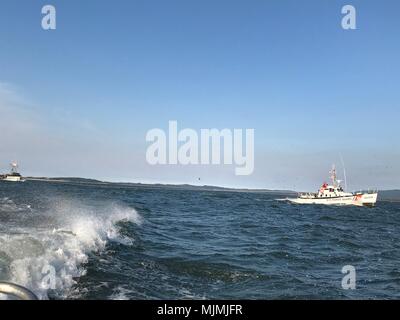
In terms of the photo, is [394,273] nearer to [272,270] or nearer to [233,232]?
[272,270]

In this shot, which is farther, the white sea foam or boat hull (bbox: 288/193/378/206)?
boat hull (bbox: 288/193/378/206)

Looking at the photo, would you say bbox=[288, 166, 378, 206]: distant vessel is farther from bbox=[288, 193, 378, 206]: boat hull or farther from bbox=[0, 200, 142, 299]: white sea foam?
bbox=[0, 200, 142, 299]: white sea foam

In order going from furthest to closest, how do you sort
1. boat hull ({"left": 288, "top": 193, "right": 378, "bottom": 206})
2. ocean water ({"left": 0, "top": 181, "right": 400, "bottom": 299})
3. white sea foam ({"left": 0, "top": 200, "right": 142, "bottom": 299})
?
boat hull ({"left": 288, "top": 193, "right": 378, "bottom": 206})
ocean water ({"left": 0, "top": 181, "right": 400, "bottom": 299})
white sea foam ({"left": 0, "top": 200, "right": 142, "bottom": 299})

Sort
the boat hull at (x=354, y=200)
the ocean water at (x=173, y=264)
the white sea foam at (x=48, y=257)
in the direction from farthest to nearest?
1. the boat hull at (x=354, y=200)
2. the ocean water at (x=173, y=264)
3. the white sea foam at (x=48, y=257)

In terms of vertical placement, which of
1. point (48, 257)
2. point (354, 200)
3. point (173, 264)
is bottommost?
point (354, 200)

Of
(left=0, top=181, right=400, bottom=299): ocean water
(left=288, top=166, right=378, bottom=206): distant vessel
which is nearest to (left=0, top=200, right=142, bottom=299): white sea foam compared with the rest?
(left=0, top=181, right=400, bottom=299): ocean water

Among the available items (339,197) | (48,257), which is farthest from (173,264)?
(339,197)

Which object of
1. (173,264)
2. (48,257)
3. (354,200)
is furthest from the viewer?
(354,200)

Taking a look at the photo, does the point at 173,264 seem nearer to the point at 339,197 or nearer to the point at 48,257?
the point at 48,257

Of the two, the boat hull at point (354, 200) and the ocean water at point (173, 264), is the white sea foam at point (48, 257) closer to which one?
the ocean water at point (173, 264)

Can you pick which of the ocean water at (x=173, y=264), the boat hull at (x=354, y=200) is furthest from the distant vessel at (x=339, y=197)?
the ocean water at (x=173, y=264)

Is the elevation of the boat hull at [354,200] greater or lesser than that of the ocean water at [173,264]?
lesser

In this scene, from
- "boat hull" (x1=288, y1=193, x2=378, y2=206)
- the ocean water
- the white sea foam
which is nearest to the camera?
the white sea foam
